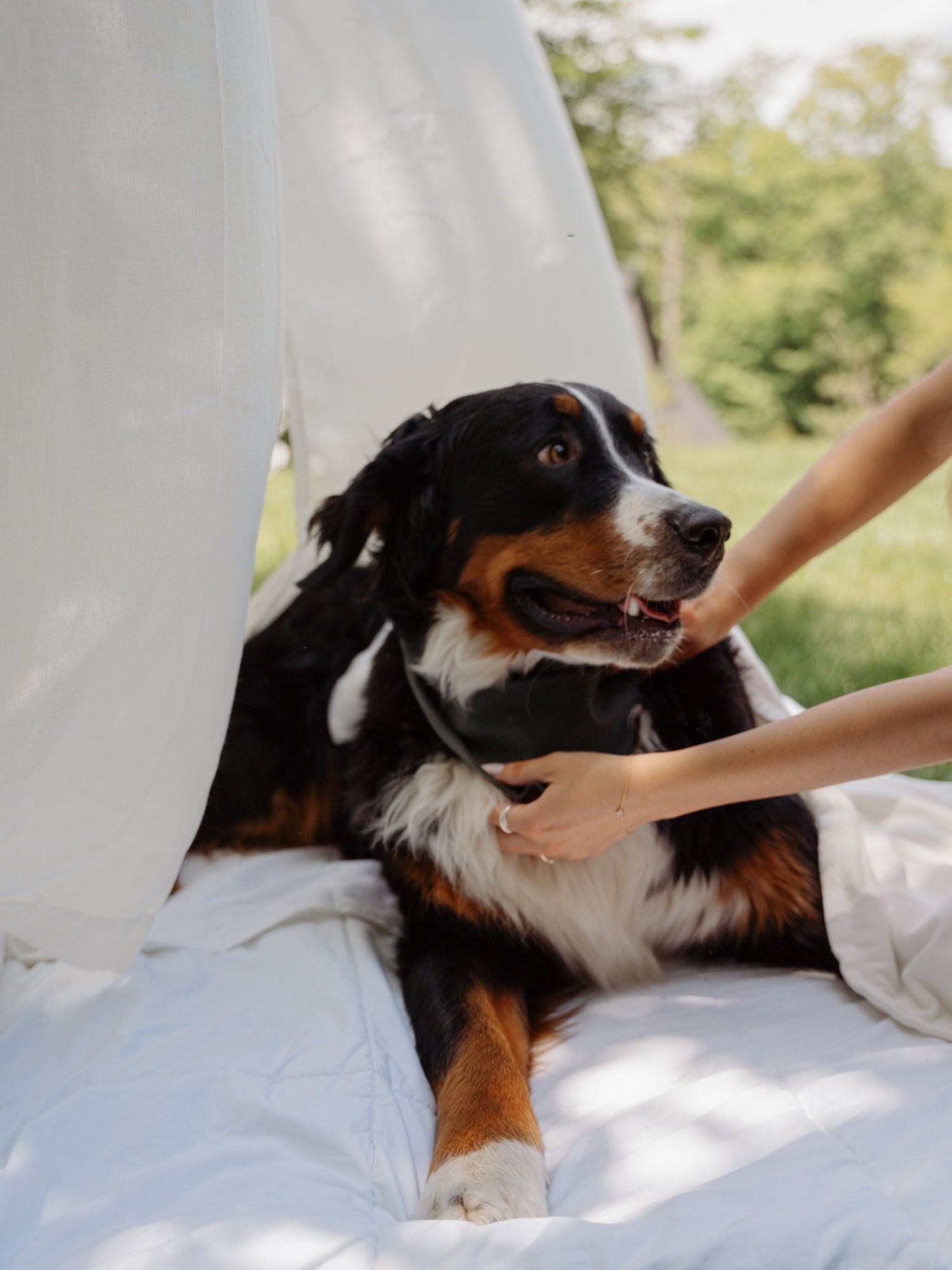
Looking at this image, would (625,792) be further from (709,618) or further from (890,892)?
(890,892)

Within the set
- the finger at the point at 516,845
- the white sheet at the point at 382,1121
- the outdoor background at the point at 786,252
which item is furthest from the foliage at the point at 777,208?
the white sheet at the point at 382,1121

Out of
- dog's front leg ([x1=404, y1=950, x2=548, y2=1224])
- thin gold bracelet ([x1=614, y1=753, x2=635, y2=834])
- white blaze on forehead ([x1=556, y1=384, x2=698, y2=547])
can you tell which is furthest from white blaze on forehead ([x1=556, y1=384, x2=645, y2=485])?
dog's front leg ([x1=404, y1=950, x2=548, y2=1224])

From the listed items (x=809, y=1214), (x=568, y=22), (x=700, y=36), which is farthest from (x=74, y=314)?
(x=700, y=36)

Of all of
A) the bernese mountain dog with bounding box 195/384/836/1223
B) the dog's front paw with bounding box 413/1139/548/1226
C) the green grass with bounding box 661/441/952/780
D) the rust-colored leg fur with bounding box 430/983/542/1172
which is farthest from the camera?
the green grass with bounding box 661/441/952/780

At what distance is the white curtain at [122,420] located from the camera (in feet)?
4.98

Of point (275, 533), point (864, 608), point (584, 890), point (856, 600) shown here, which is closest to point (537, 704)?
point (584, 890)

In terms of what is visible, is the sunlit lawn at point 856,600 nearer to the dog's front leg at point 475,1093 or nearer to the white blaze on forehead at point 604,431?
the white blaze on forehead at point 604,431

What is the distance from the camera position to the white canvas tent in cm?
138

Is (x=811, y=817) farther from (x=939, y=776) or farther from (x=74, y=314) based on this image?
(x=74, y=314)

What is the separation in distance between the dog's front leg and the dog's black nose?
2.89ft

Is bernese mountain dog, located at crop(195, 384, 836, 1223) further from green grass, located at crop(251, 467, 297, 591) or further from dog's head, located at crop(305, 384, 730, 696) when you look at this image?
green grass, located at crop(251, 467, 297, 591)

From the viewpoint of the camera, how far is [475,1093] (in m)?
1.70

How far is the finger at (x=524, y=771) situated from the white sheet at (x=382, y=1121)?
46cm

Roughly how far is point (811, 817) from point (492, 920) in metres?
0.70
